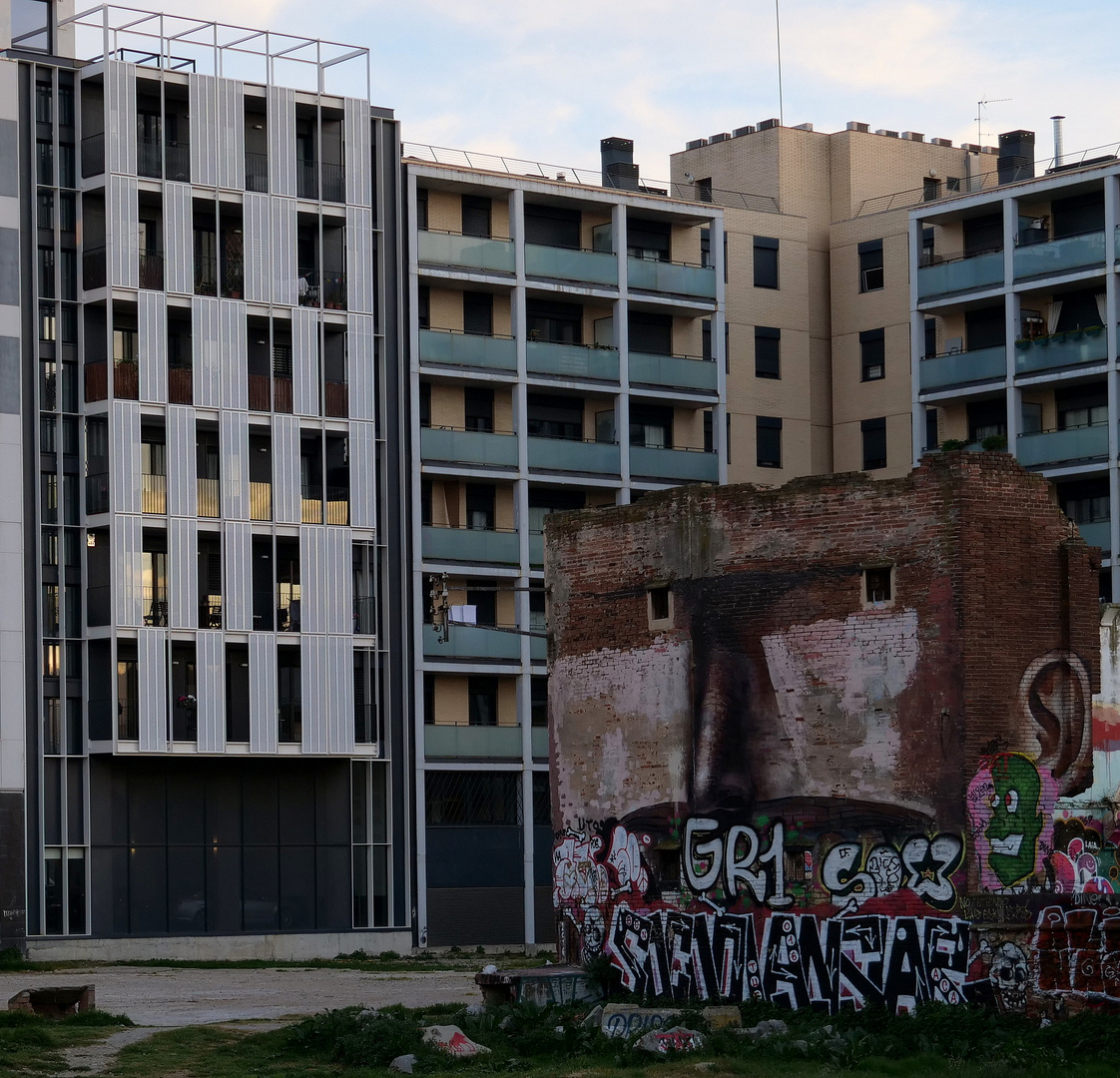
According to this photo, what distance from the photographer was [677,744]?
122 feet

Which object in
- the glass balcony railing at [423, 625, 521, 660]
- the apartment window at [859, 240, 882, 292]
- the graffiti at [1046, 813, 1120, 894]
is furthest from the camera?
the apartment window at [859, 240, 882, 292]

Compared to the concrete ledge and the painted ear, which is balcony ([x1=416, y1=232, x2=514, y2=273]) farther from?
the painted ear

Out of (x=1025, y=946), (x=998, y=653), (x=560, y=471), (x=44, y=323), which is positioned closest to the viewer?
(x=1025, y=946)

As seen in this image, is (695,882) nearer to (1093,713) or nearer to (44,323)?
(1093,713)

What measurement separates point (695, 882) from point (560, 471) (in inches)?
1375

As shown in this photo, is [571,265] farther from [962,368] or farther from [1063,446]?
[1063,446]

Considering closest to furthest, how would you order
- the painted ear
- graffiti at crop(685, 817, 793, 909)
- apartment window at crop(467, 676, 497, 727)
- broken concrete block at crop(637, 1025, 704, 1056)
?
broken concrete block at crop(637, 1025, 704, 1056)
the painted ear
graffiti at crop(685, 817, 793, 909)
apartment window at crop(467, 676, 497, 727)

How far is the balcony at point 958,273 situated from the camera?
230ft

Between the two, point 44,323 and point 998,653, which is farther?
point 44,323

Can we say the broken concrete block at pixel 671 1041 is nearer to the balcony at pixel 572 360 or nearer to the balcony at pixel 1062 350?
the balcony at pixel 572 360

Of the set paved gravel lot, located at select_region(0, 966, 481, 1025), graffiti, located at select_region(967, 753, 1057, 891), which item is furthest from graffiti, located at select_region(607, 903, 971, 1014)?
paved gravel lot, located at select_region(0, 966, 481, 1025)

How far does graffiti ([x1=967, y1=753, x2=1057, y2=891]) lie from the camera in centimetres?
3259

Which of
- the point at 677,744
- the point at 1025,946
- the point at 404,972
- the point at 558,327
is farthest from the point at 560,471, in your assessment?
the point at 1025,946

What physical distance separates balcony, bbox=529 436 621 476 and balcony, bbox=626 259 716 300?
547 centimetres
